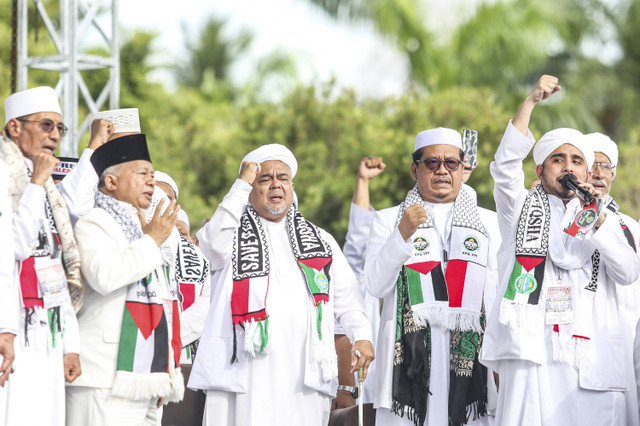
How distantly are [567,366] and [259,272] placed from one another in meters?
1.89

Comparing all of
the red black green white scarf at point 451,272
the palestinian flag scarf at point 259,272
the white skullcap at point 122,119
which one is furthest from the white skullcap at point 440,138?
the white skullcap at point 122,119

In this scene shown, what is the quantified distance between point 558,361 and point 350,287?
1.37 metres

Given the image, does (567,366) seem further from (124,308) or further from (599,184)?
(124,308)

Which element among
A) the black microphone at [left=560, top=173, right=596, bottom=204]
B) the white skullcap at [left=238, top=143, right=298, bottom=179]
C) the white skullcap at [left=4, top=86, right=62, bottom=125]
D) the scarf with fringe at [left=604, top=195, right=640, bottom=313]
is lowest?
the scarf with fringe at [left=604, top=195, right=640, bottom=313]

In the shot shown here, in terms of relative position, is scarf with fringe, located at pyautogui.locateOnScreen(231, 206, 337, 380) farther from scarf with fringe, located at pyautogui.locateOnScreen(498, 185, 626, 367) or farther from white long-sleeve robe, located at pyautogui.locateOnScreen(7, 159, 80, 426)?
white long-sleeve robe, located at pyautogui.locateOnScreen(7, 159, 80, 426)

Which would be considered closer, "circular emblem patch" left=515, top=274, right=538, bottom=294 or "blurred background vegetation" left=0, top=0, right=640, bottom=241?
"circular emblem patch" left=515, top=274, right=538, bottom=294

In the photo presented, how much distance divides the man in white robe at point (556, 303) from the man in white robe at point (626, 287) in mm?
107

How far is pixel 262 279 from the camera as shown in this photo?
19.2 ft

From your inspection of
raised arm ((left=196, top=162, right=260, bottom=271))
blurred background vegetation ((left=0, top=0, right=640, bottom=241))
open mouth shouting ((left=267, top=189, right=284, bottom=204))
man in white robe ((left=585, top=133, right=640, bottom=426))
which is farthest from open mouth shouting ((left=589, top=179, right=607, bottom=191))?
blurred background vegetation ((left=0, top=0, right=640, bottom=241))

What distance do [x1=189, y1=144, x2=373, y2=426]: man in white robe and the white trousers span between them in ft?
3.07

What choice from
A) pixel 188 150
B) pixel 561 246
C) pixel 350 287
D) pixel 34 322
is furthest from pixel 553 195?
pixel 188 150

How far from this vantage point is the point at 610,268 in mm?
5555

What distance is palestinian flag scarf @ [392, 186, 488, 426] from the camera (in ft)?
19.6

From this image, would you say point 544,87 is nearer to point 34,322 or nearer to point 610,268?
point 610,268
